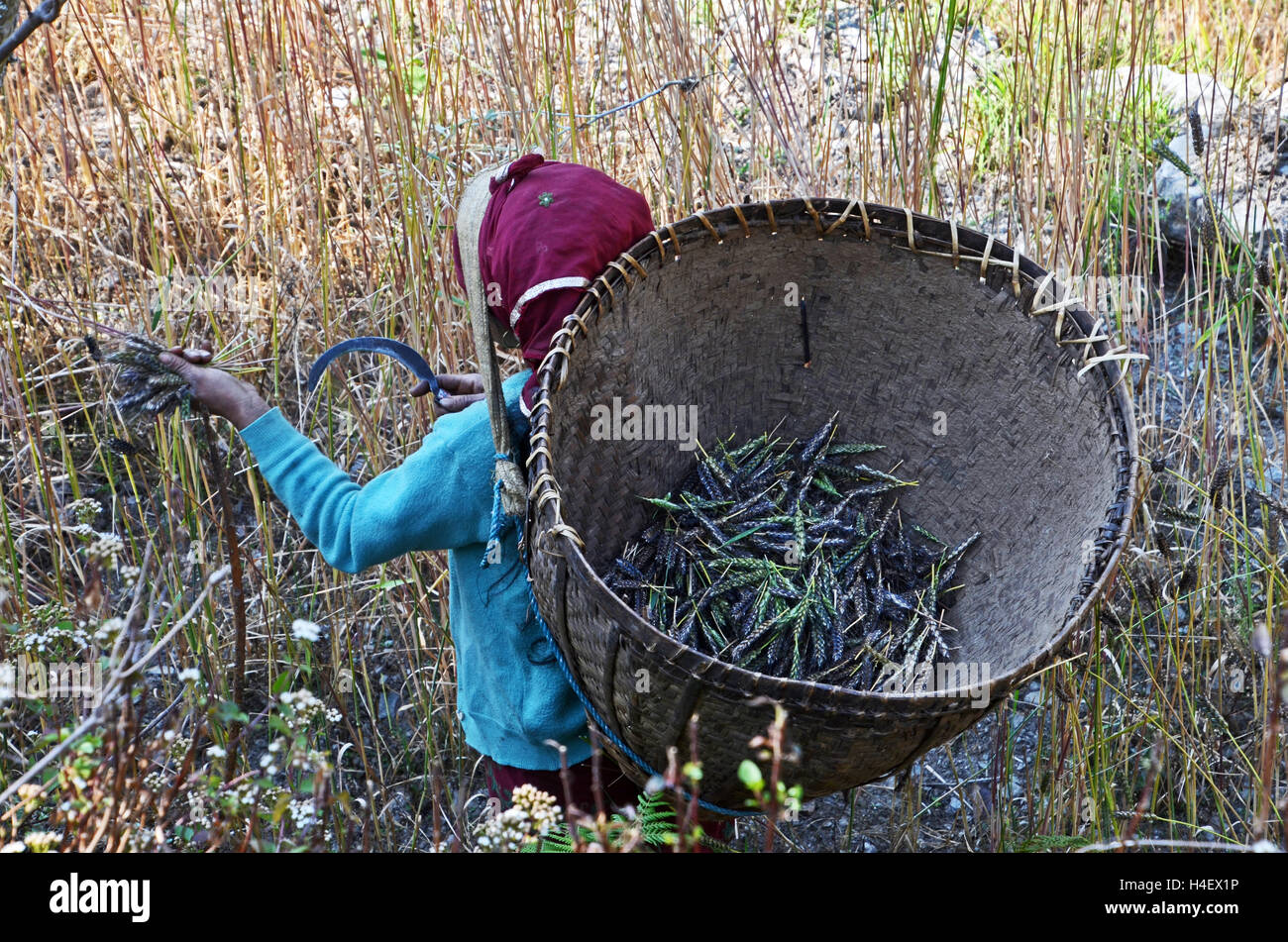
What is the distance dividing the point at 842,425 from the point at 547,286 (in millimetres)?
650

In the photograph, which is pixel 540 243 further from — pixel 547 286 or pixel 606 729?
pixel 606 729

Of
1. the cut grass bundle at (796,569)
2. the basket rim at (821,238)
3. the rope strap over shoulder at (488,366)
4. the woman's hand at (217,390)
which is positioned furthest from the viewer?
the cut grass bundle at (796,569)

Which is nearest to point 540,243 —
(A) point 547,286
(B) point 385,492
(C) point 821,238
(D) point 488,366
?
(A) point 547,286

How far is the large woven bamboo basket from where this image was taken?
42.7 inches

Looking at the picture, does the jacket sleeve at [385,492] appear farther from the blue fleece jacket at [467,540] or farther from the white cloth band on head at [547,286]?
the white cloth band on head at [547,286]

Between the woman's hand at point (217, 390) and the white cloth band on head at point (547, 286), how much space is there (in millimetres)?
338

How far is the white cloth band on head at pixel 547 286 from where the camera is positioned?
127 centimetres

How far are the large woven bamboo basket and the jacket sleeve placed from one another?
0.36 ft

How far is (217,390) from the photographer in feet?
4.27

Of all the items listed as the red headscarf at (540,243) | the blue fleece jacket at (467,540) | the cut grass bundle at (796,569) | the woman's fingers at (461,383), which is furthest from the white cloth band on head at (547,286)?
the cut grass bundle at (796,569)

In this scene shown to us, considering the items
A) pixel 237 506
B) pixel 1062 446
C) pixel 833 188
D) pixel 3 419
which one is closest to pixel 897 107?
pixel 833 188

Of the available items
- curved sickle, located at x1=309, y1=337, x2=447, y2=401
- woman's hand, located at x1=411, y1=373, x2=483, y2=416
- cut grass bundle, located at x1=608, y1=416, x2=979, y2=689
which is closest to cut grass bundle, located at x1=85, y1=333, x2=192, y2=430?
curved sickle, located at x1=309, y1=337, x2=447, y2=401

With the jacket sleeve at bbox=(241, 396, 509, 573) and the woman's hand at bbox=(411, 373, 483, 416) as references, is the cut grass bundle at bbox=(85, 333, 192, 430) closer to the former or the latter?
the jacket sleeve at bbox=(241, 396, 509, 573)
